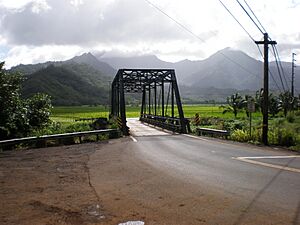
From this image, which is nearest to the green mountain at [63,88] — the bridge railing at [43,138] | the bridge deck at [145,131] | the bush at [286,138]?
the bridge deck at [145,131]

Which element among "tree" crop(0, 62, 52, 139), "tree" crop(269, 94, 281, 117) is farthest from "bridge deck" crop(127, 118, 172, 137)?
"tree" crop(269, 94, 281, 117)

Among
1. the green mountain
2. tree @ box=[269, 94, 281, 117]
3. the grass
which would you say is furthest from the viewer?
the green mountain

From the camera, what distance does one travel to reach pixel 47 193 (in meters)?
7.91

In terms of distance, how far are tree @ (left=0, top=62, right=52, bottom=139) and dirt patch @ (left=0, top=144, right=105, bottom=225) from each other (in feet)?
32.0

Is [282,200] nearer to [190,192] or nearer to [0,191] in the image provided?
[190,192]

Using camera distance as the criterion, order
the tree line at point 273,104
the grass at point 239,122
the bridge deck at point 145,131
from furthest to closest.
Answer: the tree line at point 273,104
the bridge deck at point 145,131
the grass at point 239,122

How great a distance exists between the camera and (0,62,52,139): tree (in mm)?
22436

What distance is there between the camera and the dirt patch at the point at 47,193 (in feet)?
20.1

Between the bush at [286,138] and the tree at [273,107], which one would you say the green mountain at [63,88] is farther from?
the bush at [286,138]

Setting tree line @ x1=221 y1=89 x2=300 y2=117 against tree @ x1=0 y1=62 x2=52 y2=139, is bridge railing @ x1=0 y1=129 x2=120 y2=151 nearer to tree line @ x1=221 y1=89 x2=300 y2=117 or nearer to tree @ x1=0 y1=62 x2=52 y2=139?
tree @ x1=0 y1=62 x2=52 y2=139

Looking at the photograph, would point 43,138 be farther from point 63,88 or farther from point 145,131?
point 63,88

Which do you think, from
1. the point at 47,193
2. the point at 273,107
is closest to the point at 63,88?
the point at 273,107

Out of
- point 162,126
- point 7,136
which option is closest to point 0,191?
point 7,136

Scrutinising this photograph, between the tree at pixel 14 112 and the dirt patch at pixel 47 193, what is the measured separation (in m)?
9.76
